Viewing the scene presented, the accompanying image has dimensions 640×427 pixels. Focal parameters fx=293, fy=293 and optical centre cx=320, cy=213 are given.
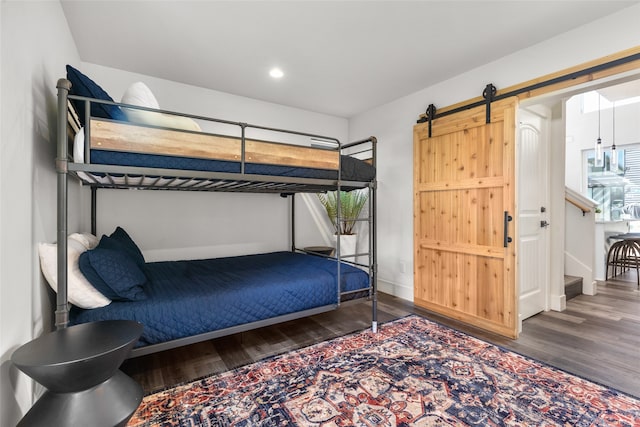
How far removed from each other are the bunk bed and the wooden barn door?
37.4 inches

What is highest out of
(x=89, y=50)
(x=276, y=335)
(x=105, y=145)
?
(x=89, y=50)

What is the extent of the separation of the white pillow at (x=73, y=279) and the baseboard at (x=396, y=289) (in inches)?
119

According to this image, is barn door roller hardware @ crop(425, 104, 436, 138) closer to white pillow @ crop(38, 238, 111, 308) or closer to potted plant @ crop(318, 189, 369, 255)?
potted plant @ crop(318, 189, 369, 255)

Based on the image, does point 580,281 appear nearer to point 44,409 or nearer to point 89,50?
point 44,409

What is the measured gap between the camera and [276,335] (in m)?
2.62

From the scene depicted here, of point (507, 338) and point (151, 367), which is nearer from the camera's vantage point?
point (151, 367)

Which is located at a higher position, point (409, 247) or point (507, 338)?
point (409, 247)

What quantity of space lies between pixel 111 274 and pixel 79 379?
0.69 meters

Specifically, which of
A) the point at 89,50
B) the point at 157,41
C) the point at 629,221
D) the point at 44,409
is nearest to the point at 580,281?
the point at 629,221

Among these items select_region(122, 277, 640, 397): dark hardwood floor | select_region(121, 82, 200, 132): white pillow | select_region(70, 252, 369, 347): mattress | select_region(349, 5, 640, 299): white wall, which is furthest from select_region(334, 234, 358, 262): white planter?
select_region(121, 82, 200, 132): white pillow

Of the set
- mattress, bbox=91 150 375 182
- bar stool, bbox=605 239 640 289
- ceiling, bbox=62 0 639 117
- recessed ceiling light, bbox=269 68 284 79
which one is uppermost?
recessed ceiling light, bbox=269 68 284 79

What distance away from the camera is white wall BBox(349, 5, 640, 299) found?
2.11 metres

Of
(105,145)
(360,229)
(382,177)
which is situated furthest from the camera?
(360,229)

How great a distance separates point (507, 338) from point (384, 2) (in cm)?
282
